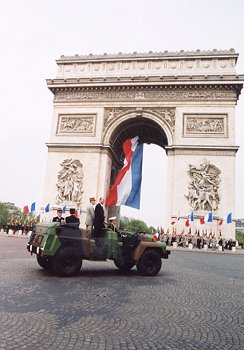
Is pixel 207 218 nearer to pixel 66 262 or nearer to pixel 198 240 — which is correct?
pixel 198 240

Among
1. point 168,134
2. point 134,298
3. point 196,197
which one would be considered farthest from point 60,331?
point 168,134

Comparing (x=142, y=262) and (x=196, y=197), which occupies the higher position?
(x=196, y=197)

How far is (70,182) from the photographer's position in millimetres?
25016

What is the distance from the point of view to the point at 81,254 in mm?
6848

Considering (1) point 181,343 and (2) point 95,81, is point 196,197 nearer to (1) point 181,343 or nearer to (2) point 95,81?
(2) point 95,81

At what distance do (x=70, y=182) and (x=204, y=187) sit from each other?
10.0m

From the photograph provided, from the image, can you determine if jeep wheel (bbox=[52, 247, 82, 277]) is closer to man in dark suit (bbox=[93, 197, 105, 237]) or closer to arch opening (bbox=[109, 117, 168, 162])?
man in dark suit (bbox=[93, 197, 105, 237])

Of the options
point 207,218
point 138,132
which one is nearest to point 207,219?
point 207,218

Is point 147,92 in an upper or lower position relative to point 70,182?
upper

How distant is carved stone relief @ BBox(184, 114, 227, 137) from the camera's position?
78.8 feet

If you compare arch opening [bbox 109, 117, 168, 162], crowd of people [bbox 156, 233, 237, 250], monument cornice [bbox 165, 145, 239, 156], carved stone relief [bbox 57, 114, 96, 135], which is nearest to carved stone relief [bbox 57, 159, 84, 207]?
carved stone relief [bbox 57, 114, 96, 135]

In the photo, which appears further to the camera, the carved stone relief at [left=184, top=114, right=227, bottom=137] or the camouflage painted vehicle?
the carved stone relief at [left=184, top=114, right=227, bottom=137]

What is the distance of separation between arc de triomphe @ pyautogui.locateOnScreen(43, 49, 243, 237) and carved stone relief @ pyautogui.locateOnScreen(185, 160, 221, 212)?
69 mm

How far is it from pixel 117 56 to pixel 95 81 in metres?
3.05
